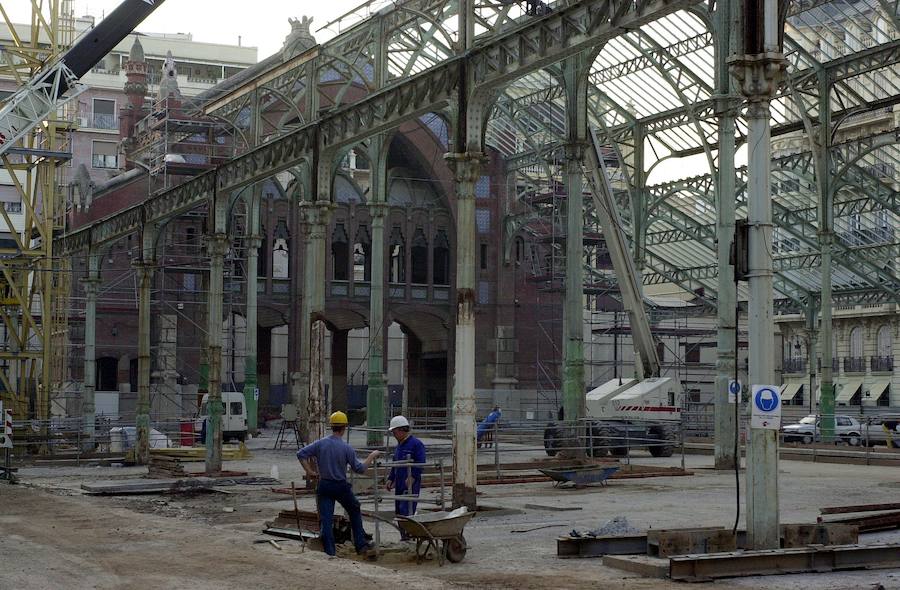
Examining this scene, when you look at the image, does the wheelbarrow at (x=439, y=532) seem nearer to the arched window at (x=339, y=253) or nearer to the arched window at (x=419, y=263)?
the arched window at (x=339, y=253)

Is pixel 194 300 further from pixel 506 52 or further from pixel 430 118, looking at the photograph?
pixel 506 52

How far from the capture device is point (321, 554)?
15461 mm

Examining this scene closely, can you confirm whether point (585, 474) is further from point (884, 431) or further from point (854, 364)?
point (854, 364)

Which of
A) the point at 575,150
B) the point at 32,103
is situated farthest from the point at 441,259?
the point at 575,150

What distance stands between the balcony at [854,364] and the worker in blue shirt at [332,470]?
202 ft

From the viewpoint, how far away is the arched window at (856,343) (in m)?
72.9

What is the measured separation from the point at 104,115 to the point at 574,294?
6982 centimetres

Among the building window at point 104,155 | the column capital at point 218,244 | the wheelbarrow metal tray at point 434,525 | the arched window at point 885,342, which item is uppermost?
the building window at point 104,155

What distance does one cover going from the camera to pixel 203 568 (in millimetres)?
14406

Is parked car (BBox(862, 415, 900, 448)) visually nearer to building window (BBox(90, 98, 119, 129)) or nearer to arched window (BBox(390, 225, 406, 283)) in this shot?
arched window (BBox(390, 225, 406, 283))

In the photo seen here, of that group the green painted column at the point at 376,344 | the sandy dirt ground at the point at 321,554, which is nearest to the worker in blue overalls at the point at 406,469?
the sandy dirt ground at the point at 321,554

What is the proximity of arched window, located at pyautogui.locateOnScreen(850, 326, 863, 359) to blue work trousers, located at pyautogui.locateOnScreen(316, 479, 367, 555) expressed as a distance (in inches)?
2447

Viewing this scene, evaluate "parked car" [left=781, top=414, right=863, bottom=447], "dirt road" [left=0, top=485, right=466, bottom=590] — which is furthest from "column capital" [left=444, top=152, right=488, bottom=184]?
"parked car" [left=781, top=414, right=863, bottom=447]

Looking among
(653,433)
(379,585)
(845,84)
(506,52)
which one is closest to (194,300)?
(653,433)
